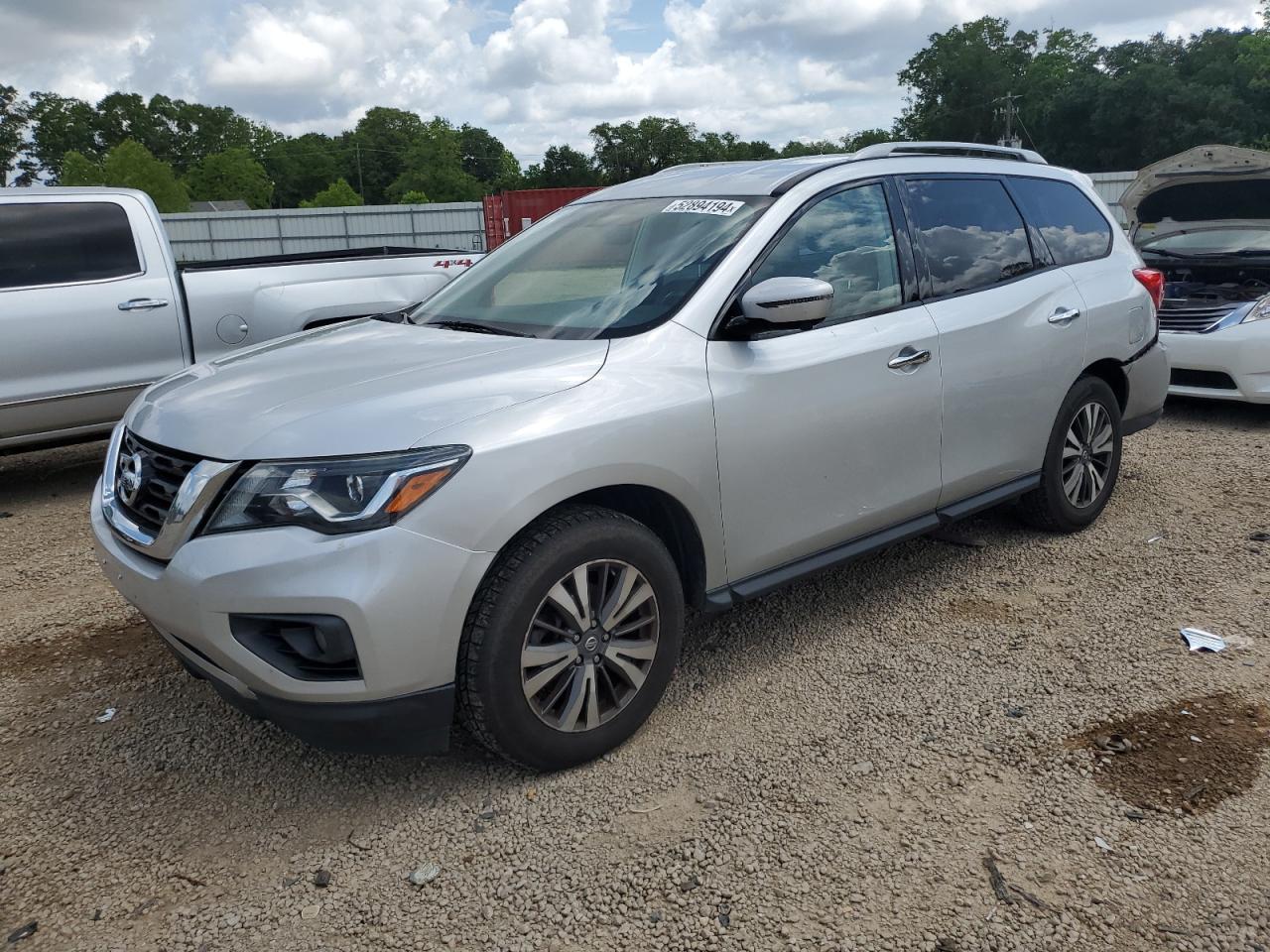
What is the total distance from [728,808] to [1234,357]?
20.3 ft

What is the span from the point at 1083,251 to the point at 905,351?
1.69 meters

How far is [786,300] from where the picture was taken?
3.07m

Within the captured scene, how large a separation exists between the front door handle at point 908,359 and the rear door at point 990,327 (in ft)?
0.43

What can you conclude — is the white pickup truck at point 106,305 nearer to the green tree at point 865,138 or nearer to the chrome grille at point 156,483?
the chrome grille at point 156,483

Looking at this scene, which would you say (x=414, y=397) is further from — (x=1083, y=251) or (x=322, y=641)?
(x=1083, y=251)

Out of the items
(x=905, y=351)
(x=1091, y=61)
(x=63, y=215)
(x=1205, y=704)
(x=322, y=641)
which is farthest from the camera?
(x=1091, y=61)

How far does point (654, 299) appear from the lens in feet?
10.6

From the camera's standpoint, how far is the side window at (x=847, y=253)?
3.47m

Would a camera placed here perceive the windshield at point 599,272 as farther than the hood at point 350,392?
Yes

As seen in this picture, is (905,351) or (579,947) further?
(905,351)

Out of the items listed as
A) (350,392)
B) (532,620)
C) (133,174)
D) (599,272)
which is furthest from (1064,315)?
(133,174)

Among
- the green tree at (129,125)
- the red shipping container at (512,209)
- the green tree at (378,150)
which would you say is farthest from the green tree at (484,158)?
the red shipping container at (512,209)

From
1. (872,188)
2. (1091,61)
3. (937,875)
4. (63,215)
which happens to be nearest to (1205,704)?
(937,875)

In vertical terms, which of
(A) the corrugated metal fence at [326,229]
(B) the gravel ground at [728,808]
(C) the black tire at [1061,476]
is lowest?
(B) the gravel ground at [728,808]
